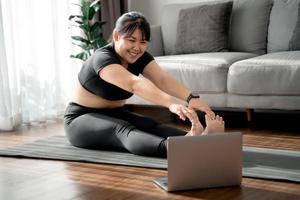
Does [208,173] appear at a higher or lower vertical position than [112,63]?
lower

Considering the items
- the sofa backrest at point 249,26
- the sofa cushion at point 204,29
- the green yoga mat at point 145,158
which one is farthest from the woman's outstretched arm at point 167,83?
the sofa backrest at point 249,26

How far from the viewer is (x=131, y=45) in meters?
2.50

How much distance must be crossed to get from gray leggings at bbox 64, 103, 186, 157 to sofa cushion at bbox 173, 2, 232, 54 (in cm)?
125

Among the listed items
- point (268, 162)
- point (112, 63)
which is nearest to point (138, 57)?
point (112, 63)

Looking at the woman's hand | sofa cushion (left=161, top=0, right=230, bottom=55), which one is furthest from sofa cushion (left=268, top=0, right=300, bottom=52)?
the woman's hand

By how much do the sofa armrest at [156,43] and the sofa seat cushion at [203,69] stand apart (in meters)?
0.56

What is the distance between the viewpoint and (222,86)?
331 cm

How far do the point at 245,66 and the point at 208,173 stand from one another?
131 cm

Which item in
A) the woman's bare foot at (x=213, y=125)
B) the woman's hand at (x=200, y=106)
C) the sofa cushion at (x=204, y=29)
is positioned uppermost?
the sofa cushion at (x=204, y=29)

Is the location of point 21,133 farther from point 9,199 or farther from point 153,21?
point 153,21

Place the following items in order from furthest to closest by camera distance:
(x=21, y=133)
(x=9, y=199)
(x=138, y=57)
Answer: (x=21, y=133) < (x=138, y=57) < (x=9, y=199)

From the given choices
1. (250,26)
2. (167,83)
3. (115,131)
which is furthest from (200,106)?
(250,26)

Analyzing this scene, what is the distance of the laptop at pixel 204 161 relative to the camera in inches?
77.3

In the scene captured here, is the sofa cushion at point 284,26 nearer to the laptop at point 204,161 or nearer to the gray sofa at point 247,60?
the gray sofa at point 247,60
